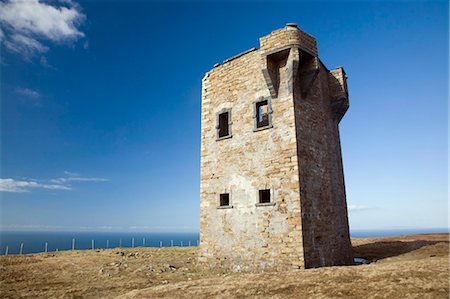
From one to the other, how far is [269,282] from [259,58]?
9.68m

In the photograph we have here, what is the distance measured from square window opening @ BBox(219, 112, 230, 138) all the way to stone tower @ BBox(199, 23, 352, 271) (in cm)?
6

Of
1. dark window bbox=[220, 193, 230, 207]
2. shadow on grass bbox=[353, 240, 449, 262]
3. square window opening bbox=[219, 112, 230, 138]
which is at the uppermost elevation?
square window opening bbox=[219, 112, 230, 138]

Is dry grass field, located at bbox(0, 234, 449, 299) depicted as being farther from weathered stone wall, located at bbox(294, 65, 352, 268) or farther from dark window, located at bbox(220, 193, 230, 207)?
dark window, located at bbox(220, 193, 230, 207)

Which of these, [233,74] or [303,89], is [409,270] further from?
[233,74]

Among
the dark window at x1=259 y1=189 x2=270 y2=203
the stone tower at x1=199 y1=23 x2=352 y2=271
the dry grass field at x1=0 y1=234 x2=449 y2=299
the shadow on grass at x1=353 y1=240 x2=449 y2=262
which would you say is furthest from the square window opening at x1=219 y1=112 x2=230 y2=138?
the shadow on grass at x1=353 y1=240 x2=449 y2=262

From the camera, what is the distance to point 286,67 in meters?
12.0

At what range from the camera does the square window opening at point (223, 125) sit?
47.1 feet

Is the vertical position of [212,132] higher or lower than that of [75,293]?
higher

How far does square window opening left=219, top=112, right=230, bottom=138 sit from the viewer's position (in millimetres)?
14367

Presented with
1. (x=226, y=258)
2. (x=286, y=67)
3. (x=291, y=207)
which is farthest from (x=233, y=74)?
(x=226, y=258)

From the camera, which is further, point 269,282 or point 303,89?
point 303,89

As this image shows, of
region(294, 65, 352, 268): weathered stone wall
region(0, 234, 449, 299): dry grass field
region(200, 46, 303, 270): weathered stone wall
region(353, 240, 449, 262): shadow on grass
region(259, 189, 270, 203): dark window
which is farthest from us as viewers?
region(353, 240, 449, 262): shadow on grass

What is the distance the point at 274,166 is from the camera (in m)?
11.6

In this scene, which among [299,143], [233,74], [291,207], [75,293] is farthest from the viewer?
[233,74]
